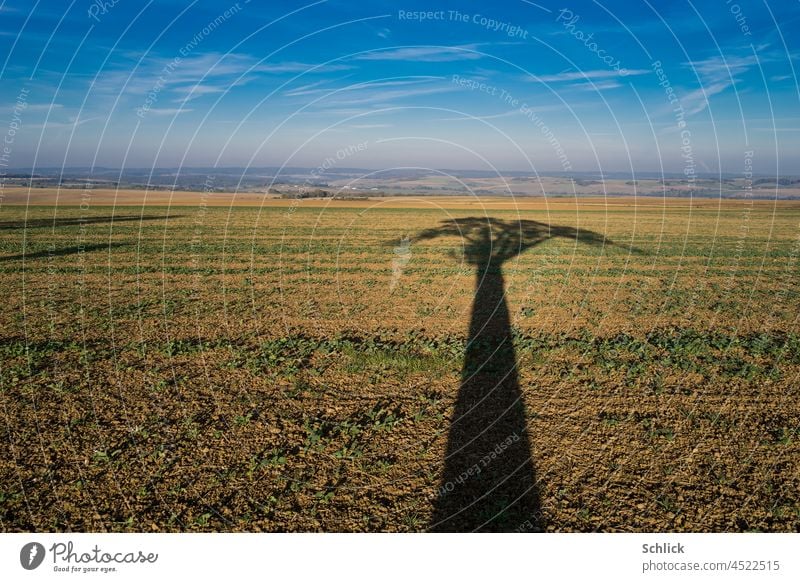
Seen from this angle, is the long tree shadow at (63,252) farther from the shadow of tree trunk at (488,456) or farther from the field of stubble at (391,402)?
the shadow of tree trunk at (488,456)

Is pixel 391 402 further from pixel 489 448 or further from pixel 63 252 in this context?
pixel 63 252

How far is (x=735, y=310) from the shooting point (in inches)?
756

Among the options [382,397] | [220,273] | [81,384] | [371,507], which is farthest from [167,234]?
[371,507]

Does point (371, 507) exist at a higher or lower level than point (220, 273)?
lower

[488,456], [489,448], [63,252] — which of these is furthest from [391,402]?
[63,252]

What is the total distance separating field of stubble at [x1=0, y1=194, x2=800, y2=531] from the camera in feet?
24.4

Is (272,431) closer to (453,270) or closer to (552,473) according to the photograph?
(552,473)

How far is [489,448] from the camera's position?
30.0 feet

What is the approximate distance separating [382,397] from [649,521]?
19.0 ft

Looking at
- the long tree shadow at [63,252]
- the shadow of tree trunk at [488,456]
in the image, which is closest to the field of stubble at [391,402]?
the shadow of tree trunk at [488,456]

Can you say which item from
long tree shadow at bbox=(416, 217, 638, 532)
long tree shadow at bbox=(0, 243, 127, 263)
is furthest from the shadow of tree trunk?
long tree shadow at bbox=(0, 243, 127, 263)

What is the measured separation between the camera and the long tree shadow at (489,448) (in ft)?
23.9

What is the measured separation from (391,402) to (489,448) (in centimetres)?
262

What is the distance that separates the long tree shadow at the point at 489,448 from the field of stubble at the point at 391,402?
0.15ft
